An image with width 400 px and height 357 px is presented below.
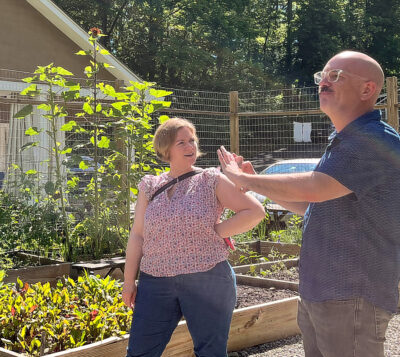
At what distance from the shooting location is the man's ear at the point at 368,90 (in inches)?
95.2

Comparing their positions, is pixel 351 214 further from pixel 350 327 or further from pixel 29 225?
pixel 29 225

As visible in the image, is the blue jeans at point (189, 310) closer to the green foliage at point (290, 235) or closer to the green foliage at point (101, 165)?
the green foliage at point (101, 165)

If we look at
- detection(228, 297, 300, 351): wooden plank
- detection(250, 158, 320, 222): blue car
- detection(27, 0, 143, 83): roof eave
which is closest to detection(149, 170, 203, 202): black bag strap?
detection(228, 297, 300, 351): wooden plank

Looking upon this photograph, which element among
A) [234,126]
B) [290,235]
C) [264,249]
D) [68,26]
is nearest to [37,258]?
[264,249]

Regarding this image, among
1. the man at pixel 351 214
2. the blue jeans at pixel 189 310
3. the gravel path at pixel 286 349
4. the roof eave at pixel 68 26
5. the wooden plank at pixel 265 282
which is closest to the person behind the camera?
the man at pixel 351 214

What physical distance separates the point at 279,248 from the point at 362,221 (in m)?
5.72

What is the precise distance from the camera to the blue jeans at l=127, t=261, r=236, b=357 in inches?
120

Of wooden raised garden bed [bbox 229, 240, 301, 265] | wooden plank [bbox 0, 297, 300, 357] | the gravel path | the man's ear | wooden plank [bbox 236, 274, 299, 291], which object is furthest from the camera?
wooden raised garden bed [bbox 229, 240, 301, 265]

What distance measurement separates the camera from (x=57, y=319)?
418cm

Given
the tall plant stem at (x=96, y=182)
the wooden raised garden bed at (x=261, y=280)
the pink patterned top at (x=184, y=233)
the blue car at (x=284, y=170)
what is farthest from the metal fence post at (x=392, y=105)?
the pink patterned top at (x=184, y=233)

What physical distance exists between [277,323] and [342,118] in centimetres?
296

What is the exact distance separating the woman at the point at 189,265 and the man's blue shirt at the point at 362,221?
2.45ft

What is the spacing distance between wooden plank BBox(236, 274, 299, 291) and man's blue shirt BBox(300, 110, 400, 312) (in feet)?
11.7

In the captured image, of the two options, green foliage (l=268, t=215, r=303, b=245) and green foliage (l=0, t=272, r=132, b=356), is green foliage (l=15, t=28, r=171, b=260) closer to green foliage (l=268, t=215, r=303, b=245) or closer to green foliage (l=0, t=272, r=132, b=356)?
green foliage (l=0, t=272, r=132, b=356)
